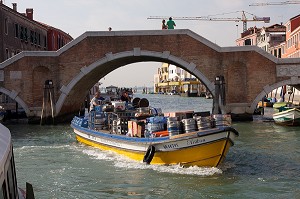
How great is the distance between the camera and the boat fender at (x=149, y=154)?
10656mm

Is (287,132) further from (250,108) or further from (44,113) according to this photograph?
(44,113)

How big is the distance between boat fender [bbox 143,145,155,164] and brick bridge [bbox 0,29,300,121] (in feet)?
35.3

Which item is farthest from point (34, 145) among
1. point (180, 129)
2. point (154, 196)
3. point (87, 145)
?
point (154, 196)

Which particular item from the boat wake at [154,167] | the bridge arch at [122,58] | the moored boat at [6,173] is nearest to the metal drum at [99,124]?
the boat wake at [154,167]

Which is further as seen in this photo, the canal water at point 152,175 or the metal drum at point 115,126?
the metal drum at point 115,126

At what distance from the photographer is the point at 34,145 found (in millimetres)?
15305

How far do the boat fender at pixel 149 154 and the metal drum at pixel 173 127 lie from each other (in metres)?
0.68

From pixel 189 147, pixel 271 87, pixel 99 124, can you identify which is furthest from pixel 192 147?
pixel 271 87

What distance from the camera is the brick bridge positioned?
850 inches

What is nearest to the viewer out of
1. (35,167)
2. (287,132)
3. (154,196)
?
(154,196)

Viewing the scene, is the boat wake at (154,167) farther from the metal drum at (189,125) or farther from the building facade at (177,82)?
the building facade at (177,82)

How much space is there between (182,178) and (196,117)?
142 centimetres

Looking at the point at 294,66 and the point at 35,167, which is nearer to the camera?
the point at 35,167

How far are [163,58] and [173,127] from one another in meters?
12.3
